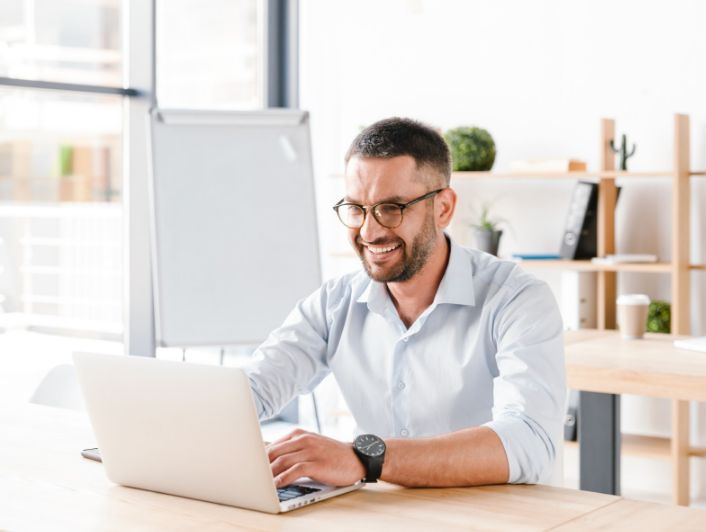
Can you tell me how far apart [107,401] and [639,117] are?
322 cm

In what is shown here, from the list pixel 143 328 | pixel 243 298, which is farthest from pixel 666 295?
pixel 143 328

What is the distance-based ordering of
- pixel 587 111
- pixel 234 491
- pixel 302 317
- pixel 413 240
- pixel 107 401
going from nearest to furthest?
pixel 234 491 < pixel 107 401 < pixel 413 240 < pixel 302 317 < pixel 587 111

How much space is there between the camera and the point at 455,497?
163cm

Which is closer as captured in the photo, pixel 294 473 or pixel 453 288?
pixel 294 473

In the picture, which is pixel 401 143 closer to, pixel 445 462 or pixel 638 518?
pixel 445 462

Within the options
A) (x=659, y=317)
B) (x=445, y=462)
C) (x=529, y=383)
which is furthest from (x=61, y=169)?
(x=445, y=462)

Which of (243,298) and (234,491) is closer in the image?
(234,491)

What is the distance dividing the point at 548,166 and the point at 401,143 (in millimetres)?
Answer: 2446

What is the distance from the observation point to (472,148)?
452cm

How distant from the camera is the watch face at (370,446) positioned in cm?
166

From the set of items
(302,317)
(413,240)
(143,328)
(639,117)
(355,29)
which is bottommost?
(143,328)

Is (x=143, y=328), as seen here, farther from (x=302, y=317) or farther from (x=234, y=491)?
(x=234, y=491)

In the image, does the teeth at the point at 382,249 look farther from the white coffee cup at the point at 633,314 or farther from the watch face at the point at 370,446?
the white coffee cup at the point at 633,314

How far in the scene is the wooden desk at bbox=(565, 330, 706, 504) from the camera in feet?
8.42
